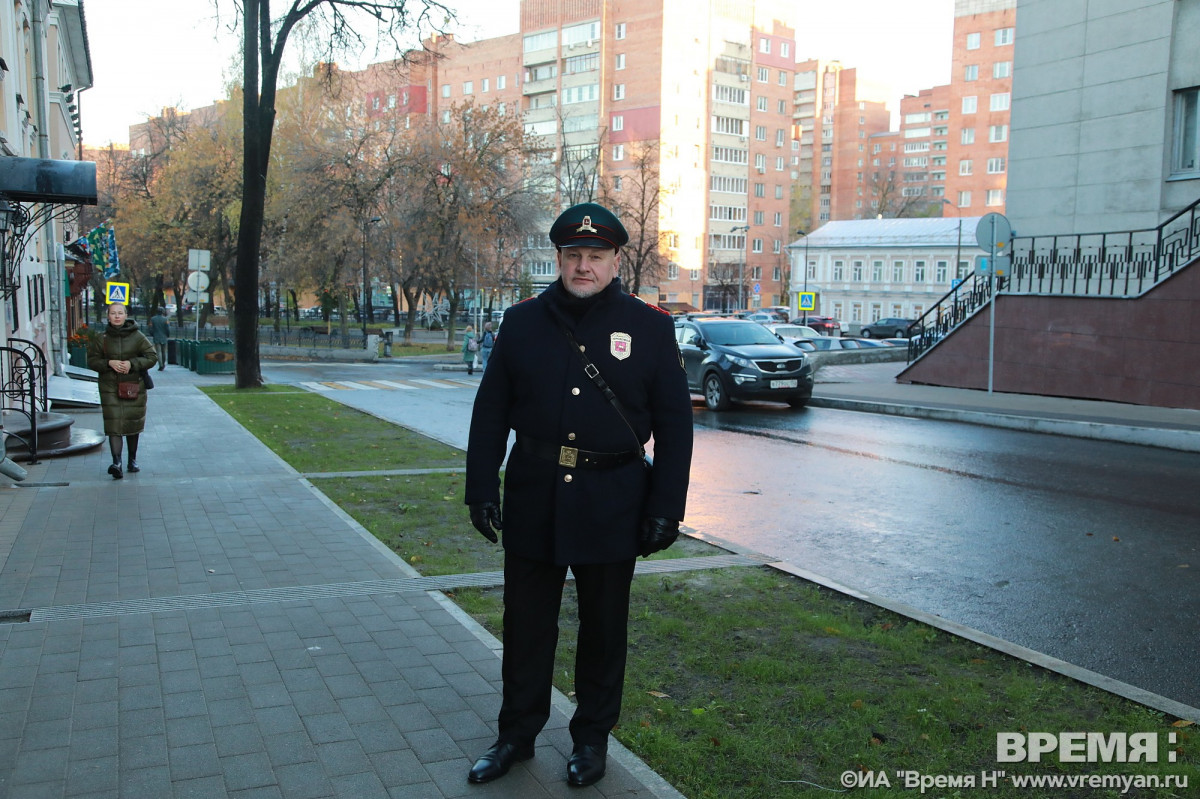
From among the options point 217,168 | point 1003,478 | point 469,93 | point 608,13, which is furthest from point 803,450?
point 469,93

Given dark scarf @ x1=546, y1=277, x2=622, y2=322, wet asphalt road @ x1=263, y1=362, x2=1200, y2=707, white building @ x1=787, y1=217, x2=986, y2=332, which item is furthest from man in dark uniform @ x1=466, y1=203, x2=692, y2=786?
white building @ x1=787, y1=217, x2=986, y2=332

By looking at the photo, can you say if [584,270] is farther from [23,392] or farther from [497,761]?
[23,392]

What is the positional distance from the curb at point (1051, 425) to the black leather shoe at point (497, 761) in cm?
1206

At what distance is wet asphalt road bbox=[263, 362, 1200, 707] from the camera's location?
19.2 ft

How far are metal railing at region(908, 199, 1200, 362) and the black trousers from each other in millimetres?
15374

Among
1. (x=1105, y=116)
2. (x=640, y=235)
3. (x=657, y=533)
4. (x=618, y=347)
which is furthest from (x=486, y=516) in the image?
(x=640, y=235)

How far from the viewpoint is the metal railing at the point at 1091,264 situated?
16891 mm

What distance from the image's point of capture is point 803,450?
13.4m

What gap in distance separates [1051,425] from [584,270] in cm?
1305

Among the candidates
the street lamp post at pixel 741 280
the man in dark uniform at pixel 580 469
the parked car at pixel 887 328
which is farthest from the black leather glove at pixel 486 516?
the street lamp post at pixel 741 280

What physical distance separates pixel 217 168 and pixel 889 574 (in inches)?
1822

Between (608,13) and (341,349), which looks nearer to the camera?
(341,349)

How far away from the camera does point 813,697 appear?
452 cm

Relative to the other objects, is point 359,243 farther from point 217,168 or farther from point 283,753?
point 283,753
